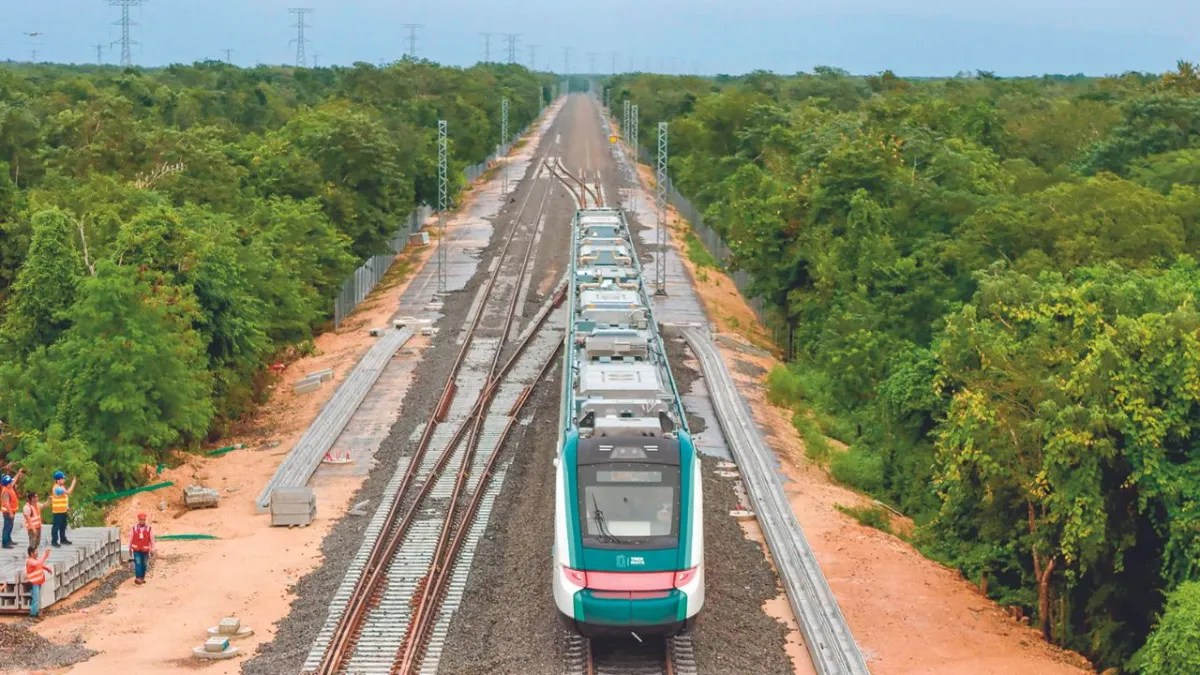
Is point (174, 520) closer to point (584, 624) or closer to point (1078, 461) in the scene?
point (584, 624)

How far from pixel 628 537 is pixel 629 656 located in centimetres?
199

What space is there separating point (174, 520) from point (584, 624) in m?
13.1

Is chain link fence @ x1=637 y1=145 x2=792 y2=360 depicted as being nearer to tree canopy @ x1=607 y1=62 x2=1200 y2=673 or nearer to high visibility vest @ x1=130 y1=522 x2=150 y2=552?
tree canopy @ x1=607 y1=62 x2=1200 y2=673

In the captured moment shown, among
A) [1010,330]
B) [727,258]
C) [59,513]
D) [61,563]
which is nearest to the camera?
[61,563]

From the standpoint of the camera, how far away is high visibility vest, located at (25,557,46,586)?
22547 mm

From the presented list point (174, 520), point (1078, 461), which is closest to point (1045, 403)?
point (1078, 461)

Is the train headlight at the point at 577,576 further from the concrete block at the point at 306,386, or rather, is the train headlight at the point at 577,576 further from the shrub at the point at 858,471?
the concrete block at the point at 306,386

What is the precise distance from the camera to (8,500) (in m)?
24.6

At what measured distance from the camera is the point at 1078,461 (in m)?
22.8

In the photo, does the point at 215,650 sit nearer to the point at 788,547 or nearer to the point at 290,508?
the point at 290,508

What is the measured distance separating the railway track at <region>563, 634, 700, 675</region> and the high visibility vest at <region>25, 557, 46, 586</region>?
8.69m

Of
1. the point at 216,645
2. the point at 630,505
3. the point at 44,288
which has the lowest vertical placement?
the point at 216,645

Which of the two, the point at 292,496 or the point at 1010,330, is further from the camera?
the point at 292,496

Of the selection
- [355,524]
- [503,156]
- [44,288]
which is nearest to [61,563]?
[355,524]
